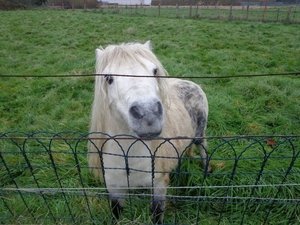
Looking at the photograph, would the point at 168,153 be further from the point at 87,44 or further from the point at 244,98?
the point at 87,44

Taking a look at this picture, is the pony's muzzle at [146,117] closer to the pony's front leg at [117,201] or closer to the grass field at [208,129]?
the grass field at [208,129]

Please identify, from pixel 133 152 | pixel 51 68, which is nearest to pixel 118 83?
pixel 133 152

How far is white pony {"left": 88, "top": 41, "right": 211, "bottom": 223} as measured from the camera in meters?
1.34

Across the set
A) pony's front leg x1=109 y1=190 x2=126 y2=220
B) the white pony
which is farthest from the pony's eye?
pony's front leg x1=109 y1=190 x2=126 y2=220

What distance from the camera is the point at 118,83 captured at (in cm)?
151

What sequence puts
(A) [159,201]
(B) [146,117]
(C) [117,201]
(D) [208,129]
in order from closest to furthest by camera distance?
(B) [146,117]
(A) [159,201]
(C) [117,201]
(D) [208,129]

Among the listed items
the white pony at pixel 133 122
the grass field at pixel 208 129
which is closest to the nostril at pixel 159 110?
the white pony at pixel 133 122

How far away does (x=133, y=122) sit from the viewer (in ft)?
4.38

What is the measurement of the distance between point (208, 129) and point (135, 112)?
2.63 metres

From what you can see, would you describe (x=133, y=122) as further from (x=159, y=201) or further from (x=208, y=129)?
(x=208, y=129)

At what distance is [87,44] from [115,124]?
8237 mm

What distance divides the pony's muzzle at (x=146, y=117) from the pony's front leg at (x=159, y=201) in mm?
931

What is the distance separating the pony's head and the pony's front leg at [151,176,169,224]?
2.39 ft

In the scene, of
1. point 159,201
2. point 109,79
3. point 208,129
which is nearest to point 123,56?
point 109,79
